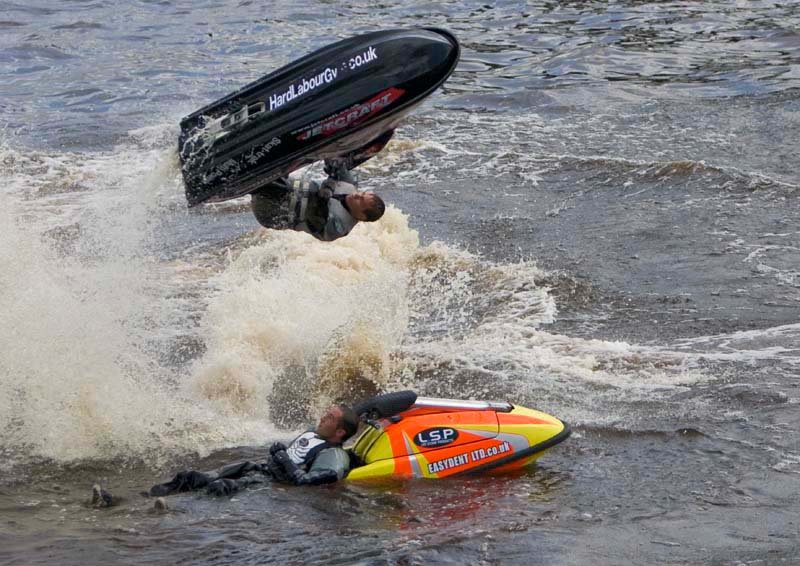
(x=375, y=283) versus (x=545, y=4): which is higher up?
(x=545, y=4)

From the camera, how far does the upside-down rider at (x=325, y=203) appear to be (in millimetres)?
9164

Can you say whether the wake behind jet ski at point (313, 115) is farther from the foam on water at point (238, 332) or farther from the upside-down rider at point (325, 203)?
the foam on water at point (238, 332)

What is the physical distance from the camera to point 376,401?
9.15 metres

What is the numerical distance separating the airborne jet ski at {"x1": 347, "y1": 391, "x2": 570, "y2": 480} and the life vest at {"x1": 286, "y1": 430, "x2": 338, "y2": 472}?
271 mm

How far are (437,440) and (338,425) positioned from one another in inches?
29.2

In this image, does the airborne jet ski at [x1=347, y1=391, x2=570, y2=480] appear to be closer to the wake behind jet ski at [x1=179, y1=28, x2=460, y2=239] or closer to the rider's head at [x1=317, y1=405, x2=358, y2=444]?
the rider's head at [x1=317, y1=405, x2=358, y2=444]

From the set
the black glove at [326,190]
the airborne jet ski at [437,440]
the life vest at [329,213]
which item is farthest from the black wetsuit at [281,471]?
the black glove at [326,190]

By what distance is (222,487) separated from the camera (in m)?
8.48

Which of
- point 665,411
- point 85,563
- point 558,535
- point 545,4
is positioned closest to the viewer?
point 85,563

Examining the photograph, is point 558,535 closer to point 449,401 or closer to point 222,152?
point 449,401

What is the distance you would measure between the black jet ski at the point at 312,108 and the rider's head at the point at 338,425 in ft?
6.10

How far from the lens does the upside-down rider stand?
30.1ft

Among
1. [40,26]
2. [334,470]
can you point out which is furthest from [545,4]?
[334,470]

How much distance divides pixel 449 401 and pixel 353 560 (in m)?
2.28
